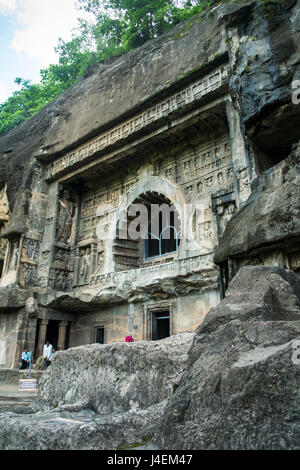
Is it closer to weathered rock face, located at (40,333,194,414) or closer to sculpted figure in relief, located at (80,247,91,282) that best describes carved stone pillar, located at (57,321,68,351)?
sculpted figure in relief, located at (80,247,91,282)

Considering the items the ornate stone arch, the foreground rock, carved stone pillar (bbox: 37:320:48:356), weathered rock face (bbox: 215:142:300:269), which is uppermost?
the ornate stone arch

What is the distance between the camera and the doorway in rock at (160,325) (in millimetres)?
9898

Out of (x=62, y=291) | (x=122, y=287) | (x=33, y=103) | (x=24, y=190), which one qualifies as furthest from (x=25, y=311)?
(x=33, y=103)

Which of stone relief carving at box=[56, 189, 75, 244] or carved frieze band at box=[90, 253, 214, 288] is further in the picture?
stone relief carving at box=[56, 189, 75, 244]

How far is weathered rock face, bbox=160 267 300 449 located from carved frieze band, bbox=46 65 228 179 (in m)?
7.65

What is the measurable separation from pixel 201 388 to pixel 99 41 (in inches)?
875

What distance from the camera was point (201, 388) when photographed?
175 cm

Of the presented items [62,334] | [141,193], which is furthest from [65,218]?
[62,334]

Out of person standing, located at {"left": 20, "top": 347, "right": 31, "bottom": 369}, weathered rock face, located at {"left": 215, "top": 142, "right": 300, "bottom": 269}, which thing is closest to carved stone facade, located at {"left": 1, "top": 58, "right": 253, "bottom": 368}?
person standing, located at {"left": 20, "top": 347, "right": 31, "bottom": 369}

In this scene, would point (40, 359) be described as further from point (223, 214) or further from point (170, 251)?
point (223, 214)

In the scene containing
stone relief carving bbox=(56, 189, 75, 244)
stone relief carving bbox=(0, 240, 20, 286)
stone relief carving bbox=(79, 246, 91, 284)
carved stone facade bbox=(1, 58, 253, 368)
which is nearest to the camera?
carved stone facade bbox=(1, 58, 253, 368)

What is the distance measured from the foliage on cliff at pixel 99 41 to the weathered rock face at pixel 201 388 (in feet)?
36.9

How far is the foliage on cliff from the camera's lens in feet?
47.1

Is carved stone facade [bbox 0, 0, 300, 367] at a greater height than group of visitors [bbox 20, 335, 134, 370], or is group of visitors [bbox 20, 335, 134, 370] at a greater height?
carved stone facade [bbox 0, 0, 300, 367]
